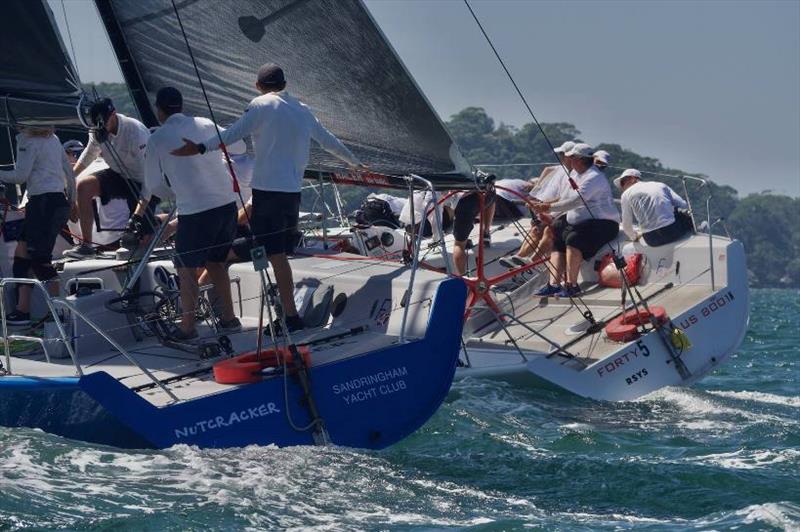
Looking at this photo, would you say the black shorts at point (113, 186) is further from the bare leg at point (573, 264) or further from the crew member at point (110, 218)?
the bare leg at point (573, 264)

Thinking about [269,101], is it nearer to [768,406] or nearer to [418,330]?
[418,330]

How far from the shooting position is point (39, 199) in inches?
397

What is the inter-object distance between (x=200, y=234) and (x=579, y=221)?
4262 millimetres

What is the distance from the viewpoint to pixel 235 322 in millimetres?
9492

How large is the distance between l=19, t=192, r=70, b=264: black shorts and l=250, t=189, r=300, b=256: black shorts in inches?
72.5

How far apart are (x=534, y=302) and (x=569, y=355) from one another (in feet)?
4.70

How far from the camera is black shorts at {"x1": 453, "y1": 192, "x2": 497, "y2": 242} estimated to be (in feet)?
39.7

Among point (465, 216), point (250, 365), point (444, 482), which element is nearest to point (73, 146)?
point (465, 216)

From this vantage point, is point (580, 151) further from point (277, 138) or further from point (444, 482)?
point (444, 482)

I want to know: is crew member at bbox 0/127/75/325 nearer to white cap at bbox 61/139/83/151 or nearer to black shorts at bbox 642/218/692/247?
white cap at bbox 61/139/83/151

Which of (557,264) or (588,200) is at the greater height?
(588,200)

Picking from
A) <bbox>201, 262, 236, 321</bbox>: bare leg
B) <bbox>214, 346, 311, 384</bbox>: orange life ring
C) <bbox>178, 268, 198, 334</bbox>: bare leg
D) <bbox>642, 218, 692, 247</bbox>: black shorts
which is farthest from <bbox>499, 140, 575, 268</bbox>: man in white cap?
<bbox>214, 346, 311, 384</bbox>: orange life ring

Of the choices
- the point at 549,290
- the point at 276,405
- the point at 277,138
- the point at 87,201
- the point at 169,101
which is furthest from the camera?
the point at 549,290

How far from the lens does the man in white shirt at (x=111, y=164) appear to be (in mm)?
10242
